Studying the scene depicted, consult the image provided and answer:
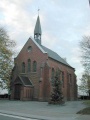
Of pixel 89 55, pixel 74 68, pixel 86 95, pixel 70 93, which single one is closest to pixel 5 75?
pixel 89 55

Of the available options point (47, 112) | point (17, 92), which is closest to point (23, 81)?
point (17, 92)

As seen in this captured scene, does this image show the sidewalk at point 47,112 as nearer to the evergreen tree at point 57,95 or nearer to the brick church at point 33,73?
the evergreen tree at point 57,95

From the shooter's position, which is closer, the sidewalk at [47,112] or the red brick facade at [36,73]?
the sidewalk at [47,112]

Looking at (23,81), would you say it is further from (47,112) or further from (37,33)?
(47,112)

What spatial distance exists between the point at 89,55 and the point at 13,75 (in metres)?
18.2

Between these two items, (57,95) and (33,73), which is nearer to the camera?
(57,95)

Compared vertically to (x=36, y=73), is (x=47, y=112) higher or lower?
lower

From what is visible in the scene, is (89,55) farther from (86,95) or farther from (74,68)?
(86,95)

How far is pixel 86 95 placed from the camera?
253 feet

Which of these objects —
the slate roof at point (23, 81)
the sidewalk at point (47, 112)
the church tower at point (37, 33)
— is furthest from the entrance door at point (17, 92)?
the sidewalk at point (47, 112)

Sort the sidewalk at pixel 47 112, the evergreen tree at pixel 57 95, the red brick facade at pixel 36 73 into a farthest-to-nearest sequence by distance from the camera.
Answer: the red brick facade at pixel 36 73 → the evergreen tree at pixel 57 95 → the sidewalk at pixel 47 112

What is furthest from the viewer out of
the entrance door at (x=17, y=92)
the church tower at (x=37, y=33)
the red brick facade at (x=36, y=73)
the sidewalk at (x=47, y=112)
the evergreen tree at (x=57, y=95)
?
the church tower at (x=37, y=33)

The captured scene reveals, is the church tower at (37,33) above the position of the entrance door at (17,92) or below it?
above

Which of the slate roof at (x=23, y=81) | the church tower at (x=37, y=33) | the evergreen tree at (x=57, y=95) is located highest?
the church tower at (x=37, y=33)
